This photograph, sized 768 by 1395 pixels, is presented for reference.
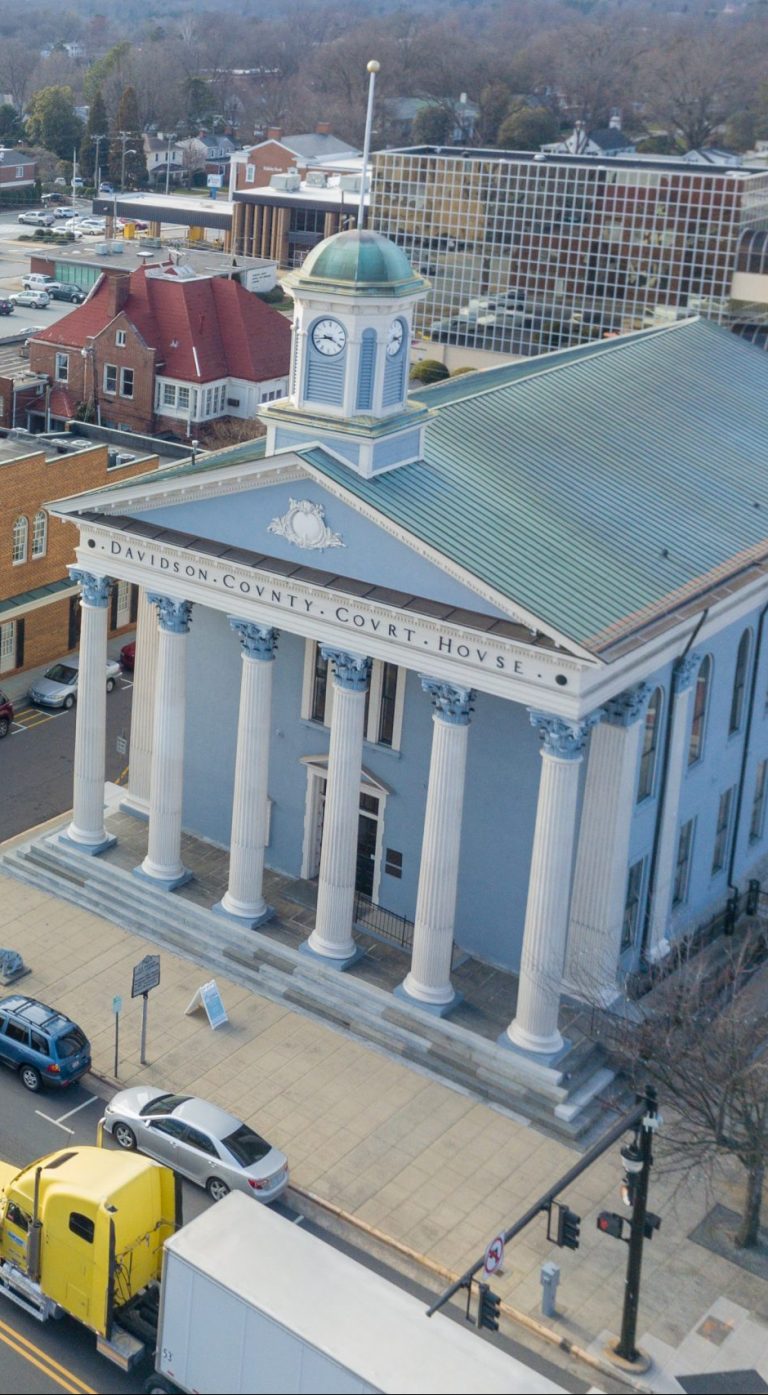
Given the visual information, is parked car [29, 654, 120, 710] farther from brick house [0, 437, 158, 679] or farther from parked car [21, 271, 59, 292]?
parked car [21, 271, 59, 292]

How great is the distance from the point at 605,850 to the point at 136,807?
14509mm

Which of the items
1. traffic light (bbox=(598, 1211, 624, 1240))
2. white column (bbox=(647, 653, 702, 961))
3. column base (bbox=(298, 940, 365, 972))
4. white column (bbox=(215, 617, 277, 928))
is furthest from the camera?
column base (bbox=(298, 940, 365, 972))

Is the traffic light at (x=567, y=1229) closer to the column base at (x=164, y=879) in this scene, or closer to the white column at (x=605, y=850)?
the white column at (x=605, y=850)

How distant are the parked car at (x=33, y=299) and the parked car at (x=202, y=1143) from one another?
91226 millimetres

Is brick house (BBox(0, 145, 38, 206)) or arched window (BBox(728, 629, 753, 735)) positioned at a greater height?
brick house (BBox(0, 145, 38, 206))

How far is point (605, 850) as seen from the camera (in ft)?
121

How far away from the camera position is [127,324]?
273ft

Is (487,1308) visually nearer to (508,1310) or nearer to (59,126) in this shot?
(508,1310)

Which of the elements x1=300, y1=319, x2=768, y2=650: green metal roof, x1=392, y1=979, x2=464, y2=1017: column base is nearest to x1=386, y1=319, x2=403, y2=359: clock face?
x1=300, y1=319, x2=768, y2=650: green metal roof

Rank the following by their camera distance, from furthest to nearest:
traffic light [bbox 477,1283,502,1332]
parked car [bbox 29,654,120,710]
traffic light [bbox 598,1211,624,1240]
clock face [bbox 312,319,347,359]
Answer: parked car [bbox 29,654,120,710] < clock face [bbox 312,319,347,359] < traffic light [bbox 598,1211,624,1240] < traffic light [bbox 477,1283,502,1332]

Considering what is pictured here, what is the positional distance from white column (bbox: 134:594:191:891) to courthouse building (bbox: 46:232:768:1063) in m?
0.07

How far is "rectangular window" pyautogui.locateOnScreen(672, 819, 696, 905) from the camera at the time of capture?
4109 centimetres

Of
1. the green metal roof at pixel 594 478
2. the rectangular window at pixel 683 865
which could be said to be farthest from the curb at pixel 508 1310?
the rectangular window at pixel 683 865

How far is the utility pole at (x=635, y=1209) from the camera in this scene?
27.2 meters
